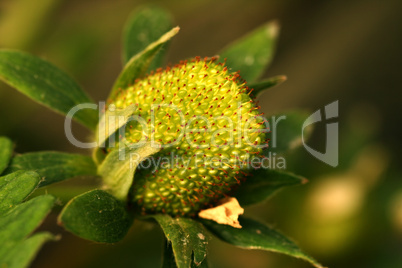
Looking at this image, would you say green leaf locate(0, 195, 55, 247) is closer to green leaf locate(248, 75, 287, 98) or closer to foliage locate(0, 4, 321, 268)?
foliage locate(0, 4, 321, 268)

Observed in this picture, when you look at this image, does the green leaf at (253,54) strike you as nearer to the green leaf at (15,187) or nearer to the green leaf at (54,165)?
the green leaf at (54,165)

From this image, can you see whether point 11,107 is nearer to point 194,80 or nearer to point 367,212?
point 194,80

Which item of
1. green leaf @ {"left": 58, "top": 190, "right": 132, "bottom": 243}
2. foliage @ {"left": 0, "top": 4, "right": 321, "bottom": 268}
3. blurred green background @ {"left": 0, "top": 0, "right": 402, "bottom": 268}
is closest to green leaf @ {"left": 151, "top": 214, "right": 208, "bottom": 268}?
foliage @ {"left": 0, "top": 4, "right": 321, "bottom": 268}

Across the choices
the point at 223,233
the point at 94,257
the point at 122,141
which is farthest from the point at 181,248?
the point at 94,257

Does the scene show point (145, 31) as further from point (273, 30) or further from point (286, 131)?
point (286, 131)

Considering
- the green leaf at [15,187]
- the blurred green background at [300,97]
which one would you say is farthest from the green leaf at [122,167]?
the blurred green background at [300,97]

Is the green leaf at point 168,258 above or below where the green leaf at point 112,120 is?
below

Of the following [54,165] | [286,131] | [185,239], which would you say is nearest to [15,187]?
[54,165]
